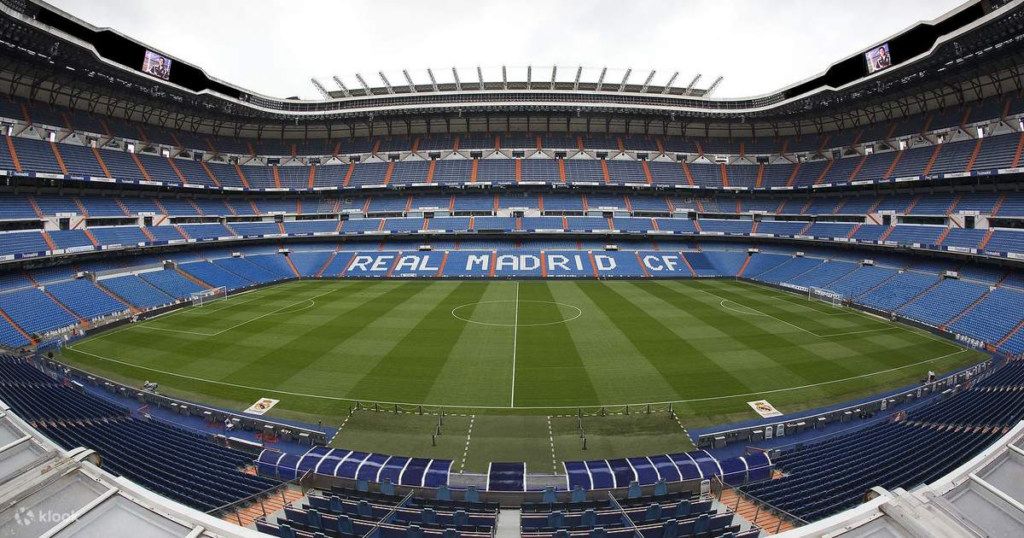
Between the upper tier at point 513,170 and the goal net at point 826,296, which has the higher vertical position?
the upper tier at point 513,170

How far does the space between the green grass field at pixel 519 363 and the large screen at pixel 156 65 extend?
71.8ft

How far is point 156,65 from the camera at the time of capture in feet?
121

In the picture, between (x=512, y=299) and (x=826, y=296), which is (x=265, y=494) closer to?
(x=512, y=299)

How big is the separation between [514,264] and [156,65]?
38019 mm

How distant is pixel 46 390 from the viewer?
15719mm

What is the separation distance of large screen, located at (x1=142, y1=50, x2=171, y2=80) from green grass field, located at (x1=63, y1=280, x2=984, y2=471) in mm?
21893

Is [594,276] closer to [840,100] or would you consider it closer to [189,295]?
[840,100]

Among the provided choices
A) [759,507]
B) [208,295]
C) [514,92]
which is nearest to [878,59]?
[514,92]

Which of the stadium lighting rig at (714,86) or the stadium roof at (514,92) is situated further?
the stadium lighting rig at (714,86)

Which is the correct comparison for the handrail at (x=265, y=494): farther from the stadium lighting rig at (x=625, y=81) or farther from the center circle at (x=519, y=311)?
the stadium lighting rig at (x=625, y=81)

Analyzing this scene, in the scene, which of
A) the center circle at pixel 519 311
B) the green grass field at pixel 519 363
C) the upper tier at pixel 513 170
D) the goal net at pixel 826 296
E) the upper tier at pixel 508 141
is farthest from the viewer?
the upper tier at pixel 508 141

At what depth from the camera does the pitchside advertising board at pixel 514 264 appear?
45.2m

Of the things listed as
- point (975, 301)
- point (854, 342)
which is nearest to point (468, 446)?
point (854, 342)

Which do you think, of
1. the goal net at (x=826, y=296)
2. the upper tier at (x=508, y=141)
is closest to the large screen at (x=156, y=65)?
the upper tier at (x=508, y=141)
